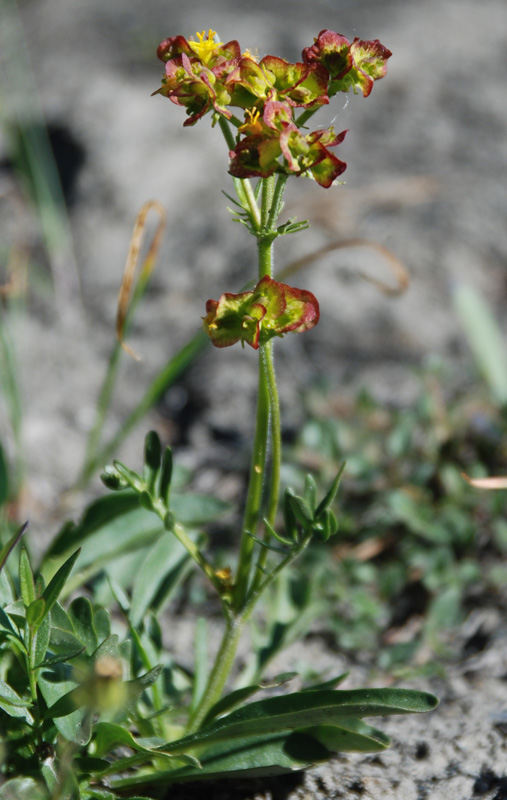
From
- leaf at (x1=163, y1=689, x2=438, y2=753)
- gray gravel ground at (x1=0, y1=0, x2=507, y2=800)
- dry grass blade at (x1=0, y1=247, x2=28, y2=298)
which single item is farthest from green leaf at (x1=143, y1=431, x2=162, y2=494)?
dry grass blade at (x1=0, y1=247, x2=28, y2=298)

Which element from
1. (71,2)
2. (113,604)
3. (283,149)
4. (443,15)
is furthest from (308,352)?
(71,2)

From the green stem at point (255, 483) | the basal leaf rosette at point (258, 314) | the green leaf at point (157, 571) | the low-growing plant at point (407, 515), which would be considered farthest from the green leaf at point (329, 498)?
the low-growing plant at point (407, 515)

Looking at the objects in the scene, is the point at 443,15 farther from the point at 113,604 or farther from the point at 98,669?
the point at 98,669

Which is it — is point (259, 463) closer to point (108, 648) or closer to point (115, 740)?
point (108, 648)

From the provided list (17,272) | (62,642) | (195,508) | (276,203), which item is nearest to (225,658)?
(62,642)

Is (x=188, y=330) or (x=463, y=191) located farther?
(x=463, y=191)

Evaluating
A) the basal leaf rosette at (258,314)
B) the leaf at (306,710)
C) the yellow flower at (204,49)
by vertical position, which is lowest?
the leaf at (306,710)

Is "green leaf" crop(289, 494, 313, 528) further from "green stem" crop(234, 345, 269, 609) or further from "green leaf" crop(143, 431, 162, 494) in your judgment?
"green leaf" crop(143, 431, 162, 494)

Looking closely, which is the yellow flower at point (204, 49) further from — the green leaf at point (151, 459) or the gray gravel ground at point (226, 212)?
the gray gravel ground at point (226, 212)
